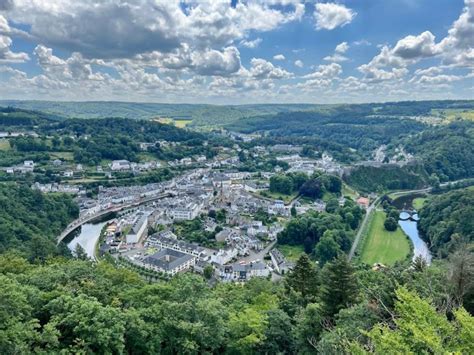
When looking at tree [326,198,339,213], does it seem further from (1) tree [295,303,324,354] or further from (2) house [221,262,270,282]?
(1) tree [295,303,324,354]

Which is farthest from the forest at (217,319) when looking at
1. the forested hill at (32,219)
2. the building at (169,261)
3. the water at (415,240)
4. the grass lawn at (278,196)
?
the grass lawn at (278,196)

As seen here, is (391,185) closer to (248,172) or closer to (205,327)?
(248,172)

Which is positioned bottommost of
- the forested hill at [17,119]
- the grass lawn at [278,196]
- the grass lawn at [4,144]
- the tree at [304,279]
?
the grass lawn at [278,196]

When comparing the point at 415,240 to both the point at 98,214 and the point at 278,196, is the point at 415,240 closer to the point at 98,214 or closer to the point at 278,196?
the point at 278,196

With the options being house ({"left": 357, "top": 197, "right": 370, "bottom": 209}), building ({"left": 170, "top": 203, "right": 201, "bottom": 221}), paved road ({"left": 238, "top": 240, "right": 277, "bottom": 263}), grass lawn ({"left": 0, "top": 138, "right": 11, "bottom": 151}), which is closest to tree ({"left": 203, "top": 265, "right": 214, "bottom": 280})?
paved road ({"left": 238, "top": 240, "right": 277, "bottom": 263})

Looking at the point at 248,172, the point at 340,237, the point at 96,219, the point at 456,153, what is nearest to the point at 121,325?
the point at 340,237

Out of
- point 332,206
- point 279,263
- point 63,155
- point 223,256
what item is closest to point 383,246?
point 332,206

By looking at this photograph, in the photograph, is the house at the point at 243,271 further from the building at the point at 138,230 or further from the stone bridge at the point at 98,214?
the stone bridge at the point at 98,214
